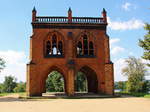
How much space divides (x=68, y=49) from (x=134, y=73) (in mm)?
21251

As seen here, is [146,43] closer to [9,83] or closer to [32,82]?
[32,82]

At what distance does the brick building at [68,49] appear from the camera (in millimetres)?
27641

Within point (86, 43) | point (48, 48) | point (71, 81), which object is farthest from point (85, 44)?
point (71, 81)

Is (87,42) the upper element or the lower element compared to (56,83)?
upper

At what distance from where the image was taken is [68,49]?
91.6 feet

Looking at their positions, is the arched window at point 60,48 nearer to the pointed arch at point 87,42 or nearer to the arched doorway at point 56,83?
the pointed arch at point 87,42

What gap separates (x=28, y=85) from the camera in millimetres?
27078

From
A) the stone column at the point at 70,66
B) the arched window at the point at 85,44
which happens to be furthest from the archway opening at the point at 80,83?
the stone column at the point at 70,66

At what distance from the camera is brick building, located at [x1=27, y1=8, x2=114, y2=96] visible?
27.6 m

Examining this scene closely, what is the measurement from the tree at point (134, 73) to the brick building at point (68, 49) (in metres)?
13.7

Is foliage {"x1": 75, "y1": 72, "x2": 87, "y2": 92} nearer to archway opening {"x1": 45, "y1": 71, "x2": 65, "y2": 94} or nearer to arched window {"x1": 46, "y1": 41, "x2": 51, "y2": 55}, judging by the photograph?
archway opening {"x1": 45, "y1": 71, "x2": 65, "y2": 94}

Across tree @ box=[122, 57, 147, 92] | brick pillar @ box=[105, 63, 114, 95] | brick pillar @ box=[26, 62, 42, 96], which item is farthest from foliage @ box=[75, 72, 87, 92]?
brick pillar @ box=[26, 62, 42, 96]

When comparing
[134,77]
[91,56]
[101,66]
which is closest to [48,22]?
[91,56]

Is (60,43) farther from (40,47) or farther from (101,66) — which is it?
(101,66)
